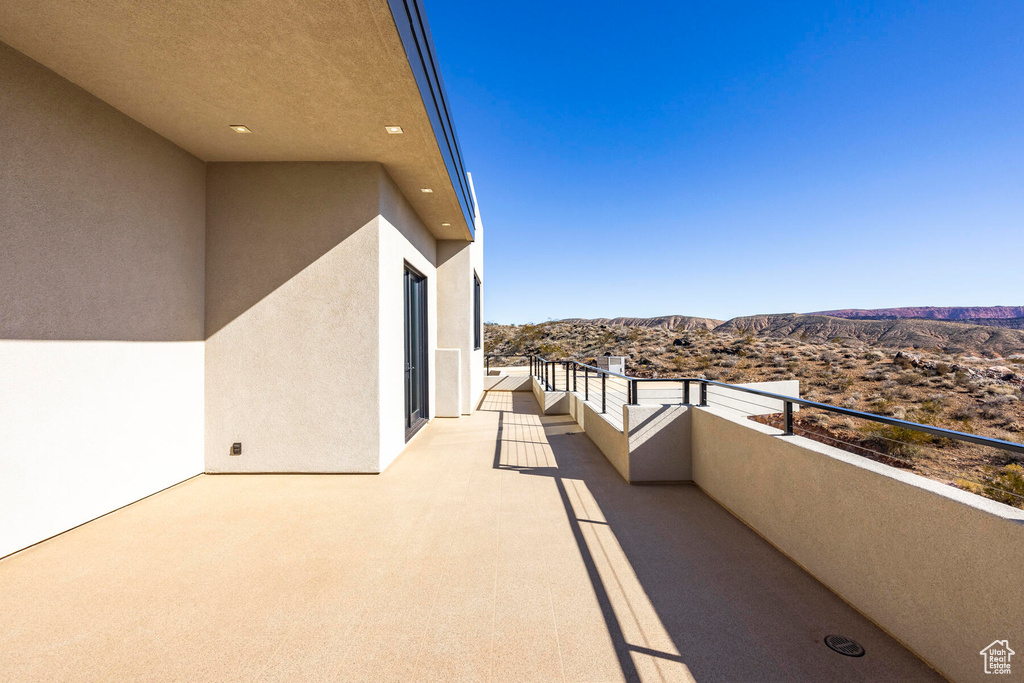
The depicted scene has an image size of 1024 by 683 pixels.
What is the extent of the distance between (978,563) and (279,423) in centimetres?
473

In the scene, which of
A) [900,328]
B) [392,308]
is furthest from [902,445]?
[900,328]

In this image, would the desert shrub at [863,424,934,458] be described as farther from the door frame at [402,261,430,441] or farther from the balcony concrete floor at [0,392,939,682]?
the door frame at [402,261,430,441]

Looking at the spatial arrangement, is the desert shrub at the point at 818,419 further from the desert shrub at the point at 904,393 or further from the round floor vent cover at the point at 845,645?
the round floor vent cover at the point at 845,645

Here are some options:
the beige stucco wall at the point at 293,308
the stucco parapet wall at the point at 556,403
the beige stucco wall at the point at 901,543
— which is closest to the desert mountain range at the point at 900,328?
the stucco parapet wall at the point at 556,403

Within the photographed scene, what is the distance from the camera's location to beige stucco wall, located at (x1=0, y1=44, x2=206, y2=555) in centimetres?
261

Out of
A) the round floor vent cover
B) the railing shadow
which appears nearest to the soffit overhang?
the railing shadow

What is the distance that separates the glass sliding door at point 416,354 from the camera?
5.86m

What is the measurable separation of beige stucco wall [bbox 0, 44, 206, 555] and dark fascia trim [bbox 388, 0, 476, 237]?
2.33 metres

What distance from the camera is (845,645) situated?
179 centimetres

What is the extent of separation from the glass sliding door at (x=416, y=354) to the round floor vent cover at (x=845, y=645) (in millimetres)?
4646

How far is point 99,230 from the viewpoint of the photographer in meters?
3.11

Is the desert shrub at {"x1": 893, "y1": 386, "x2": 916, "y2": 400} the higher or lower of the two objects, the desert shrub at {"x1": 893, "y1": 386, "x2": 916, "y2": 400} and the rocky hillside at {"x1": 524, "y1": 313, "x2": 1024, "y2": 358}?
the lower

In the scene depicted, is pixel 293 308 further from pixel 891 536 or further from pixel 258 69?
pixel 891 536

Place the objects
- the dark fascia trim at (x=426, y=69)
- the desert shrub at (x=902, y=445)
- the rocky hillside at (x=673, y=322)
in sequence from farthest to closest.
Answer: the rocky hillside at (x=673, y=322) → the desert shrub at (x=902, y=445) → the dark fascia trim at (x=426, y=69)
